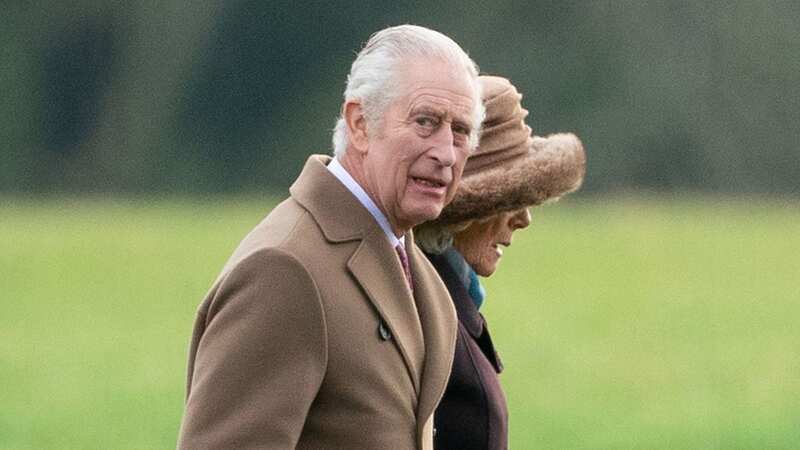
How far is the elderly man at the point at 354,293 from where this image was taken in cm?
367

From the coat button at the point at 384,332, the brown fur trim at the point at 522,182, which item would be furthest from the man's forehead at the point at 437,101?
the brown fur trim at the point at 522,182

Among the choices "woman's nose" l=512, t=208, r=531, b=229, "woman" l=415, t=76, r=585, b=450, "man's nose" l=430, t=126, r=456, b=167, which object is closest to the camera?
"man's nose" l=430, t=126, r=456, b=167

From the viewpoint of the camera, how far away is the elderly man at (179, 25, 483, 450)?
367 cm

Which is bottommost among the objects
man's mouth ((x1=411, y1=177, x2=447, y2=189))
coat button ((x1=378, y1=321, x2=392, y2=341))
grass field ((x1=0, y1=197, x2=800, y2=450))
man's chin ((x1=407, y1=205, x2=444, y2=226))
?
grass field ((x1=0, y1=197, x2=800, y2=450))

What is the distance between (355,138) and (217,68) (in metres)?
48.2

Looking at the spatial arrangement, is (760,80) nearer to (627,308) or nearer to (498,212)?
(627,308)

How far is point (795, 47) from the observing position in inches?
1996

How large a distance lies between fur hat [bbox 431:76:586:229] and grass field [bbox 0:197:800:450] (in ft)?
24.0

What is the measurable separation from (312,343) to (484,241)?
1.55m

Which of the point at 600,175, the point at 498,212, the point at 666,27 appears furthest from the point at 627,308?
the point at 666,27

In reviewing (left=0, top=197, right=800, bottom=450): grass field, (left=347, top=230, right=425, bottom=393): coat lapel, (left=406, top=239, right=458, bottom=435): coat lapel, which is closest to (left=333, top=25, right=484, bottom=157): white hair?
(left=347, top=230, right=425, bottom=393): coat lapel

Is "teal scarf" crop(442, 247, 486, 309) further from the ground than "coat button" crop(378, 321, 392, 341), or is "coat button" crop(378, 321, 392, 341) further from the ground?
"coat button" crop(378, 321, 392, 341)

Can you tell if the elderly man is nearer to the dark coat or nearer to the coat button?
the coat button

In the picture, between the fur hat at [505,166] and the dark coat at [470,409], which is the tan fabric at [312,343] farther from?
the fur hat at [505,166]
